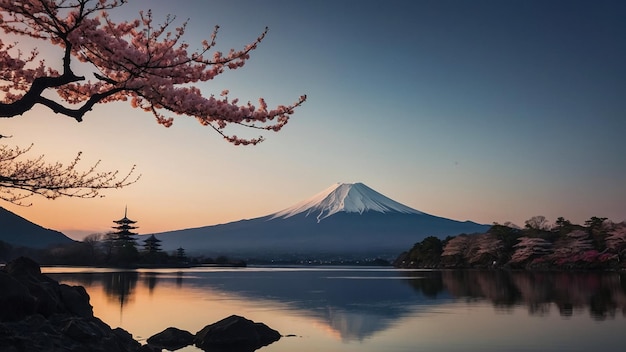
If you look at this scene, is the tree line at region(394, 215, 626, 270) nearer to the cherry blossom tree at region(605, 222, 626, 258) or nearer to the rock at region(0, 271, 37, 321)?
the cherry blossom tree at region(605, 222, 626, 258)

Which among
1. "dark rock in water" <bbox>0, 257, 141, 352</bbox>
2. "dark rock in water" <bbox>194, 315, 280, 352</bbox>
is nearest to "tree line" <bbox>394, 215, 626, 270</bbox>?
"dark rock in water" <bbox>194, 315, 280, 352</bbox>

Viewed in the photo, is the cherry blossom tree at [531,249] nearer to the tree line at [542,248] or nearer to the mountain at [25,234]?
the tree line at [542,248]

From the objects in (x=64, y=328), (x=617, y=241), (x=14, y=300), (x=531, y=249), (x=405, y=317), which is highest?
(x=617, y=241)

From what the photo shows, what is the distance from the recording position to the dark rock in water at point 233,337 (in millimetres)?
9617

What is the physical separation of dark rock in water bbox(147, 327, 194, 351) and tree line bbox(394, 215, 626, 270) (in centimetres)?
3596

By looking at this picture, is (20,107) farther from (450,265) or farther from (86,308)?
(450,265)

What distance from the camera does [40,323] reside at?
21.1 feet

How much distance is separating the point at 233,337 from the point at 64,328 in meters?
3.93

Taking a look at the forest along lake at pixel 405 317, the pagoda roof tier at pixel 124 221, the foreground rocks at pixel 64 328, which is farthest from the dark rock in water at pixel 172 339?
the pagoda roof tier at pixel 124 221

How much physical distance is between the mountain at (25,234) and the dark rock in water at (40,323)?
438ft

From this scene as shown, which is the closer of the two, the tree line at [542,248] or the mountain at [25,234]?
A: the tree line at [542,248]

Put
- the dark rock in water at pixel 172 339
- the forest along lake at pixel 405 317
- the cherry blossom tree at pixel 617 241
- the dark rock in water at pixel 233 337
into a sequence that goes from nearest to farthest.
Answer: the dark rock in water at pixel 233 337 → the dark rock in water at pixel 172 339 → the forest along lake at pixel 405 317 → the cherry blossom tree at pixel 617 241

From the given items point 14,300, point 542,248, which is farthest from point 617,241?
point 14,300

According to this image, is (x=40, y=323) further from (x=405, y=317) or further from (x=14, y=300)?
(x=405, y=317)
